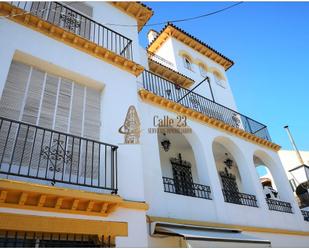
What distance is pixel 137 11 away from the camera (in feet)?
39.5

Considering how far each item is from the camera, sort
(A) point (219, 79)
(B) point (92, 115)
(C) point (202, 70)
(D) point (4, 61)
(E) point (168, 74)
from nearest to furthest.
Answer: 1. (D) point (4, 61)
2. (B) point (92, 115)
3. (E) point (168, 74)
4. (C) point (202, 70)
5. (A) point (219, 79)

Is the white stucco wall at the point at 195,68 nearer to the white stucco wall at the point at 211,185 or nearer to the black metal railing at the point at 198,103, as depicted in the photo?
the black metal railing at the point at 198,103

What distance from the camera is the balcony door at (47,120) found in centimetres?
558

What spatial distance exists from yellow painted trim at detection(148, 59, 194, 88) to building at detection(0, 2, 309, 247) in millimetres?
2241

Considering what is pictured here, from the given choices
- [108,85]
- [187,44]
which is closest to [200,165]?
[108,85]

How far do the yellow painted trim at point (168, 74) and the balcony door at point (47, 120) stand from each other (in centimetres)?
661

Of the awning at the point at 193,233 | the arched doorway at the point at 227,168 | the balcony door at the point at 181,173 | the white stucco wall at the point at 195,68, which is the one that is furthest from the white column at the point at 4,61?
the white stucco wall at the point at 195,68

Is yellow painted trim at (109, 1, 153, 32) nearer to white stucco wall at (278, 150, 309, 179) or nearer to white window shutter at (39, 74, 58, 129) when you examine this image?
white window shutter at (39, 74, 58, 129)

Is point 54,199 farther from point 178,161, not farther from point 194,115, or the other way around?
point 178,161

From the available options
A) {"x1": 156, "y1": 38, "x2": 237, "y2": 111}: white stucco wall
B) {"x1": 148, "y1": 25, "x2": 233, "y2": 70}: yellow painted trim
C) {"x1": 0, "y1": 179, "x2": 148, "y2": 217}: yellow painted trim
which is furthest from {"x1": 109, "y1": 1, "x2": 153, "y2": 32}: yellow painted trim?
{"x1": 0, "y1": 179, "x2": 148, "y2": 217}: yellow painted trim

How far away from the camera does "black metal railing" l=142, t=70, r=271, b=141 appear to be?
35.8 feet

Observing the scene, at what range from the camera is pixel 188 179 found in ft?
39.0

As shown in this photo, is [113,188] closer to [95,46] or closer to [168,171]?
[95,46]

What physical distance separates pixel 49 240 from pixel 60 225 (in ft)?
1.37
